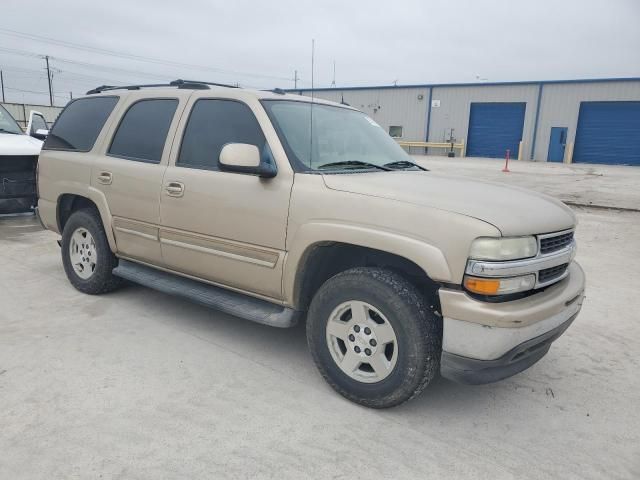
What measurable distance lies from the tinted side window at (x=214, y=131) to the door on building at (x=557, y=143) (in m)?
31.8

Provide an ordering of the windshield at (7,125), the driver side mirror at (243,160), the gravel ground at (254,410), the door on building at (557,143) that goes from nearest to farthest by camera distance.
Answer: the gravel ground at (254,410)
the driver side mirror at (243,160)
the windshield at (7,125)
the door on building at (557,143)

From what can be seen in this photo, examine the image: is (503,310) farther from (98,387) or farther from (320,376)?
(98,387)

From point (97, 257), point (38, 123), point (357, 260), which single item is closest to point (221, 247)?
point (357, 260)

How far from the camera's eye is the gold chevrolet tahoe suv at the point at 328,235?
2.54 metres

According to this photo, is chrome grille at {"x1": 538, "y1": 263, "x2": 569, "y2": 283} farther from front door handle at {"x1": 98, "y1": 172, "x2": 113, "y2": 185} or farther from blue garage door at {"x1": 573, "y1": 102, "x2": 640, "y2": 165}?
blue garage door at {"x1": 573, "y1": 102, "x2": 640, "y2": 165}

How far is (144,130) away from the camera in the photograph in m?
4.22

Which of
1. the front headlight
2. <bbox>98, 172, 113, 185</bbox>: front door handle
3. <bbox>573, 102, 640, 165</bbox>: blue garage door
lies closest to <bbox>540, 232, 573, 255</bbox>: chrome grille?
the front headlight

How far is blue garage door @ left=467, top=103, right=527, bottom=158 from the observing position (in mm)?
32375

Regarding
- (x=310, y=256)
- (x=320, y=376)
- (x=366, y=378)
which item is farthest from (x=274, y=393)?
(x=310, y=256)

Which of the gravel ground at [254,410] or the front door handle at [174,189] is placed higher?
the front door handle at [174,189]

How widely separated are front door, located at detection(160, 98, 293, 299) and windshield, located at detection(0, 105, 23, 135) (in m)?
6.37

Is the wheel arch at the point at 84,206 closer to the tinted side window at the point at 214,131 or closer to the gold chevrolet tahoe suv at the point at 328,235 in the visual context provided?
the gold chevrolet tahoe suv at the point at 328,235

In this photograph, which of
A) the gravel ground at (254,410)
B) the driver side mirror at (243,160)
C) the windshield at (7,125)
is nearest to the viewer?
the gravel ground at (254,410)

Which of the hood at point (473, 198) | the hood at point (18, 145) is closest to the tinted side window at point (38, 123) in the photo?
the hood at point (18, 145)
